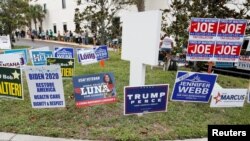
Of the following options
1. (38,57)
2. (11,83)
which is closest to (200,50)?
(11,83)

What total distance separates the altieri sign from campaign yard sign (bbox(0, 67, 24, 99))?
12.2ft

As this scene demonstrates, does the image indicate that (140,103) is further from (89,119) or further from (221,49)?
(221,49)

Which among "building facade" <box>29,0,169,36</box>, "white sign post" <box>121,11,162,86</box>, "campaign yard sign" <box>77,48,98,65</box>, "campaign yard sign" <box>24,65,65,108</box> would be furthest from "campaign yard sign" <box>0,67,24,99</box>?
"building facade" <box>29,0,169,36</box>

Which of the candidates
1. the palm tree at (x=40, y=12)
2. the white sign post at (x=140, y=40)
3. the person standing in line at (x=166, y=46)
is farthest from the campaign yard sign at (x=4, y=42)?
the palm tree at (x=40, y=12)

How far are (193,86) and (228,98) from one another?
79cm

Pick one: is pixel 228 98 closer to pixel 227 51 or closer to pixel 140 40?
pixel 227 51

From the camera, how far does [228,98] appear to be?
6.54m

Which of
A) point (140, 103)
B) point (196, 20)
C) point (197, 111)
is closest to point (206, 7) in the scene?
point (196, 20)

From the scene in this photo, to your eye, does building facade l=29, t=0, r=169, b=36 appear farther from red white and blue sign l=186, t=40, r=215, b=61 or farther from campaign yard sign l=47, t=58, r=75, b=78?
red white and blue sign l=186, t=40, r=215, b=61

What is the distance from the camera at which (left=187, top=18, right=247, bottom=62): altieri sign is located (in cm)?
674

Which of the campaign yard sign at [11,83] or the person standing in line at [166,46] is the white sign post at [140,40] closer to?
the campaign yard sign at [11,83]

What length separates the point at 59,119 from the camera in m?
5.79

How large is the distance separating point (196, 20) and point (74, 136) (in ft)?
12.1

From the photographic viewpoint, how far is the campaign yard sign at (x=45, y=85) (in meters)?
5.86
